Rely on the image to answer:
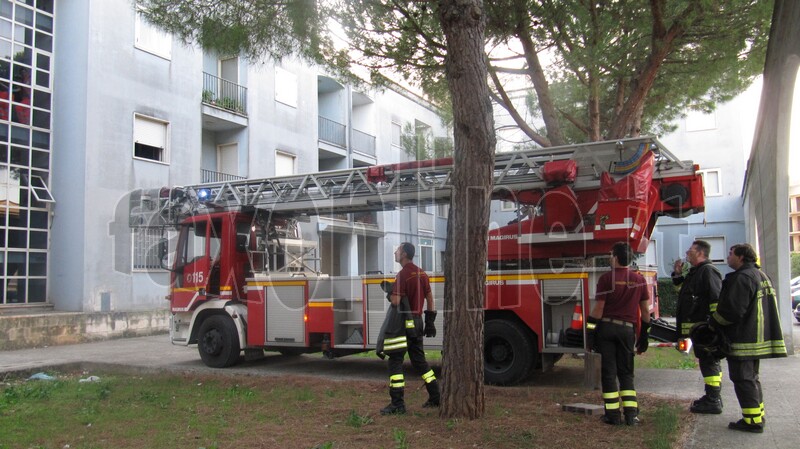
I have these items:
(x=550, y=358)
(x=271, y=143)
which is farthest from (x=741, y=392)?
(x=271, y=143)

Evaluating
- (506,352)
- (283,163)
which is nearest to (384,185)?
(506,352)

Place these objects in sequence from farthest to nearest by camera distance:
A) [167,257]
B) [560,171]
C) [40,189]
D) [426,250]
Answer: [426,250]
[40,189]
[167,257]
[560,171]

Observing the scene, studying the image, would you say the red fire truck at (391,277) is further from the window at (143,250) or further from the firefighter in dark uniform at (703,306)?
the window at (143,250)

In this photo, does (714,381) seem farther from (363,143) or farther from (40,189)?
(363,143)

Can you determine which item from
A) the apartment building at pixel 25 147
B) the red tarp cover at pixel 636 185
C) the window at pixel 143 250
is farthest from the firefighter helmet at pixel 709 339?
the apartment building at pixel 25 147

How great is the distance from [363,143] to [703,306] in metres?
21.0

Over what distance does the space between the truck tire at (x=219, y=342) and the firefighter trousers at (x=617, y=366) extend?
623 centimetres

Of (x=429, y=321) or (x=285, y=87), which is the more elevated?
(x=285, y=87)

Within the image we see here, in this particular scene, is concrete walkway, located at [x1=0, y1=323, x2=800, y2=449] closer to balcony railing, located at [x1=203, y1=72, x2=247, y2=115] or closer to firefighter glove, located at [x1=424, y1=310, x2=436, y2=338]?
firefighter glove, located at [x1=424, y1=310, x2=436, y2=338]

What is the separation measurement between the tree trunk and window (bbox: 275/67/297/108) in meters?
16.2

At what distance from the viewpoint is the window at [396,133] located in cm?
2825

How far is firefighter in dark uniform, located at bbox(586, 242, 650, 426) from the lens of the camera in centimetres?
555

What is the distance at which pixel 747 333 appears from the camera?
5.40 meters

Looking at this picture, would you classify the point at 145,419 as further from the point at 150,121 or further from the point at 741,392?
the point at 150,121
